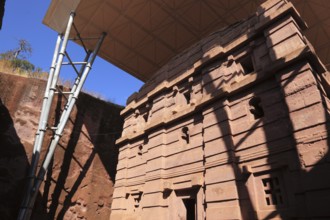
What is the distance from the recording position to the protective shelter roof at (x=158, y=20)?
16828 mm

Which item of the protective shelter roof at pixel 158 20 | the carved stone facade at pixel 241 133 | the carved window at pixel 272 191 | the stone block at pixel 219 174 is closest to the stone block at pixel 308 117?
the carved stone facade at pixel 241 133

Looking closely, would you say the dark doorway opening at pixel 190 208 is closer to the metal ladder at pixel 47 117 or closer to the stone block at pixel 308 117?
the stone block at pixel 308 117

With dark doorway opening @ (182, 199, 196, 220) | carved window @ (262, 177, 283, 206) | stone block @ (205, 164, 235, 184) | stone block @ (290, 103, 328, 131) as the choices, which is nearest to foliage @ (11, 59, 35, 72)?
dark doorway opening @ (182, 199, 196, 220)

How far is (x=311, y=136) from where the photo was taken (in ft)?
22.5

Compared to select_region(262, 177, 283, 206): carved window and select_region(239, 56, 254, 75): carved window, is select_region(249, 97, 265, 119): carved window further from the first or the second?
select_region(262, 177, 283, 206): carved window

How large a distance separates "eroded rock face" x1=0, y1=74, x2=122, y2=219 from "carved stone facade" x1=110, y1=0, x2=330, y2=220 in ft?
14.6

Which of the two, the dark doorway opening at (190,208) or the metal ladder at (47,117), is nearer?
the dark doorway opening at (190,208)

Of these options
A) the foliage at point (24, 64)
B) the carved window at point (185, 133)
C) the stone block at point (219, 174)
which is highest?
the foliage at point (24, 64)

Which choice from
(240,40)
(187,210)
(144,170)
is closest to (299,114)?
(240,40)

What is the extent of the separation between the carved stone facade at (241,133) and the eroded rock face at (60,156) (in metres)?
4.46

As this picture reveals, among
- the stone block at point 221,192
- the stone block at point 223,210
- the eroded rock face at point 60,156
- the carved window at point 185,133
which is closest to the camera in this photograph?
the stone block at point 223,210

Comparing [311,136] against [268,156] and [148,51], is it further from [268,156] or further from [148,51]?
[148,51]

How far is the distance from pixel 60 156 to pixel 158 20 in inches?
489

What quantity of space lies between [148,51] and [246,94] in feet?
42.6
